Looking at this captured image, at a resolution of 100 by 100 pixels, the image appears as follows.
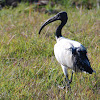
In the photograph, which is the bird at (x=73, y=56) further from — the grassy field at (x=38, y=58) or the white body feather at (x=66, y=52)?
the grassy field at (x=38, y=58)

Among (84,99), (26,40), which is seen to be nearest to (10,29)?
(26,40)

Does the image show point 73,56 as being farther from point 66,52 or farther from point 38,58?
point 38,58

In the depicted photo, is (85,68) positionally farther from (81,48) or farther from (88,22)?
(88,22)

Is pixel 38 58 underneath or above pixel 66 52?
underneath

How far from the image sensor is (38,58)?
4801mm

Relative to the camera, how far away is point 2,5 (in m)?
8.49

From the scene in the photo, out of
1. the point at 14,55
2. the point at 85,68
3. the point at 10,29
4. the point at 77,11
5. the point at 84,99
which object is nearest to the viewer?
the point at 84,99

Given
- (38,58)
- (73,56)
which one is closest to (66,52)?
(73,56)

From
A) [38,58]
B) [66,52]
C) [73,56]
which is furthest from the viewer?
[38,58]

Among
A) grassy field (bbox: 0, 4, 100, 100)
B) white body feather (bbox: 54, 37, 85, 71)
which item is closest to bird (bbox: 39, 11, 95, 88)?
white body feather (bbox: 54, 37, 85, 71)

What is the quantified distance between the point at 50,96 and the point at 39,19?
3.98 meters

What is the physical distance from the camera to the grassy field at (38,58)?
3.39 meters

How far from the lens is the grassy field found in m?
3.39

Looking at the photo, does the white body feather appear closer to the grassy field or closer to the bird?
the bird
